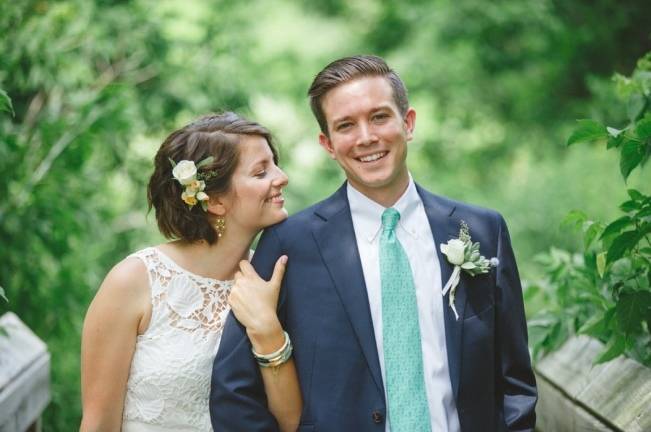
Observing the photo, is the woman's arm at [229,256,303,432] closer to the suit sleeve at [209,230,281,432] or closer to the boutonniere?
the suit sleeve at [209,230,281,432]

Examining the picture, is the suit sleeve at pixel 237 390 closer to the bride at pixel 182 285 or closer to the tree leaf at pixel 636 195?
the bride at pixel 182 285

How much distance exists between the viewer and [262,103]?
12172 millimetres

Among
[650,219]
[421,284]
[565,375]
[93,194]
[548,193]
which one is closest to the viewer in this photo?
[650,219]

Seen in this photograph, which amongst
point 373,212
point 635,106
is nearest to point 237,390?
point 373,212

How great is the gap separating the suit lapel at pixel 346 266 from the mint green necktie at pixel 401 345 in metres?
0.05

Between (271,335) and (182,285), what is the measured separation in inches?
24.8

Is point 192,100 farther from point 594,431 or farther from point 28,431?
point 594,431

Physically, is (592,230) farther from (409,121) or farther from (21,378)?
(21,378)

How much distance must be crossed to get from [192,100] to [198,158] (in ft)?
11.2

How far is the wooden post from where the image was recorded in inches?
122

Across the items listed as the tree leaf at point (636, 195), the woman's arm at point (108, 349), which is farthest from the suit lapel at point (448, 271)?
the woman's arm at point (108, 349)

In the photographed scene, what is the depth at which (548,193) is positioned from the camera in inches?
318

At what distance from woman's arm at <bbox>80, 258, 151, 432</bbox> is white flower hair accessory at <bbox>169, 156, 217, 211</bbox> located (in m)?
0.41

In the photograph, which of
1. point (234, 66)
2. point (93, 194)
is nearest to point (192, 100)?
point (234, 66)
